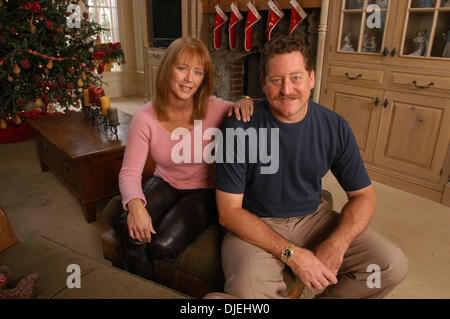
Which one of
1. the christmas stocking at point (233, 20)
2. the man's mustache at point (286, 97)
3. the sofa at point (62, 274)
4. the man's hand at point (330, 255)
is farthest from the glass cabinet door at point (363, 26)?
the sofa at point (62, 274)

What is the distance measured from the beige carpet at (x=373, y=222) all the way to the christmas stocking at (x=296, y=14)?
1.34m

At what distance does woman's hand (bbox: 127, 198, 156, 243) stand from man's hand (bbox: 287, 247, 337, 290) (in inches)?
20.4

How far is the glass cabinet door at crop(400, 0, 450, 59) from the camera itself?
7.09 feet

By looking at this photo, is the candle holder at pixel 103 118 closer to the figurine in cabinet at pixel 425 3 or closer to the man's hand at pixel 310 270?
the man's hand at pixel 310 270

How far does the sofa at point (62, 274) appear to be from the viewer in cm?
96

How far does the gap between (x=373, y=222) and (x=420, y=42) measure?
1.27 metres

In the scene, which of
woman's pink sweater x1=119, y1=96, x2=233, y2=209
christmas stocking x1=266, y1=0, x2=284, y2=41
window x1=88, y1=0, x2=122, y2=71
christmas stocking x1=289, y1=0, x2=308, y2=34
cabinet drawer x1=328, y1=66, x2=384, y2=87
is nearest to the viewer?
woman's pink sweater x1=119, y1=96, x2=233, y2=209

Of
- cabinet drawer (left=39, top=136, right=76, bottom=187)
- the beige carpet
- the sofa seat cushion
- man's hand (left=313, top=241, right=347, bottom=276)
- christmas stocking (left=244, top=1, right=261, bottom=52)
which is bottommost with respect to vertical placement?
the beige carpet

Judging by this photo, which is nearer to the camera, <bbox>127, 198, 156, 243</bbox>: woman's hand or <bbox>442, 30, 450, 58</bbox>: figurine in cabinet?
<bbox>127, 198, 156, 243</bbox>: woman's hand

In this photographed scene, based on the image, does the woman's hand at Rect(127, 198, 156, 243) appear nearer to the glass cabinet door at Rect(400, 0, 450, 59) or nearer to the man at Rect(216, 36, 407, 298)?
the man at Rect(216, 36, 407, 298)

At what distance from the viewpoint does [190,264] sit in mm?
1241

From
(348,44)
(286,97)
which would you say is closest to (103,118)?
(286,97)

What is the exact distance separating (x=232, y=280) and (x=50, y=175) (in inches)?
88.2

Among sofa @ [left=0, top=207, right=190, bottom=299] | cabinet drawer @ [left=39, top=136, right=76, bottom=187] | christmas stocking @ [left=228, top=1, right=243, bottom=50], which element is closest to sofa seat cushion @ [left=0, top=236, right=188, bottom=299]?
sofa @ [left=0, top=207, right=190, bottom=299]
